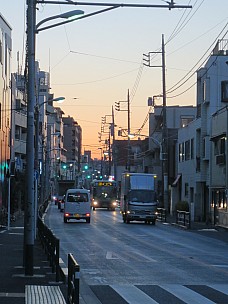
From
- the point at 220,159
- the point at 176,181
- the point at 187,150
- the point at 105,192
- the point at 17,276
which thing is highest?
the point at 187,150

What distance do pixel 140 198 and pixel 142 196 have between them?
0.67 feet

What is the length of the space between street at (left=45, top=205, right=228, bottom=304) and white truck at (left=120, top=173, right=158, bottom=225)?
16.5 m

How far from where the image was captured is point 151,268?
2067 cm

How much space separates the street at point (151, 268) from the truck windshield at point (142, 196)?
54.7 ft

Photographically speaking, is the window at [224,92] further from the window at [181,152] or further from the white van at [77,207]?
the window at [181,152]

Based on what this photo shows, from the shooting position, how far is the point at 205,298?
14516 millimetres

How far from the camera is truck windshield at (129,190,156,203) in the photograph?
5138 centimetres

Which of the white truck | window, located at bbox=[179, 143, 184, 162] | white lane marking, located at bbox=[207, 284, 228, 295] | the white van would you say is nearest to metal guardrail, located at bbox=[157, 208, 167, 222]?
the white truck

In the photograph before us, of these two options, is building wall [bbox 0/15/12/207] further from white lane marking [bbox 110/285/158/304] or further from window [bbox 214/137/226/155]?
white lane marking [bbox 110/285/158/304]

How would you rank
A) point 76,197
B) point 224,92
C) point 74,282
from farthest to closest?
point 224,92, point 76,197, point 74,282

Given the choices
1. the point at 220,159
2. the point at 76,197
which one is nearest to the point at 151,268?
the point at 220,159

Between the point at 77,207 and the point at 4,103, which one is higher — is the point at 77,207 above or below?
below

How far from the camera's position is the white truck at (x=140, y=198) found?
51250 millimetres

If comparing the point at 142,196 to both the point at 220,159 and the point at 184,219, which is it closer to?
the point at 184,219
